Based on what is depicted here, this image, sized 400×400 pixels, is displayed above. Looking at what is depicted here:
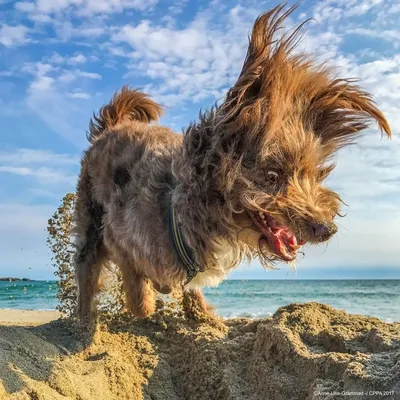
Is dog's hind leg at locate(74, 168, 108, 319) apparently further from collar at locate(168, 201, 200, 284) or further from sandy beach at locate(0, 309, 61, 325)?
collar at locate(168, 201, 200, 284)

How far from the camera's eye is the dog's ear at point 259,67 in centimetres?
302

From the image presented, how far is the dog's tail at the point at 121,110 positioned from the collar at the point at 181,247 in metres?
2.37

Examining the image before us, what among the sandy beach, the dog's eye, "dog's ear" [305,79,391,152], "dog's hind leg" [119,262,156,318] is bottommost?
the sandy beach

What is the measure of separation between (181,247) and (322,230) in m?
1.13

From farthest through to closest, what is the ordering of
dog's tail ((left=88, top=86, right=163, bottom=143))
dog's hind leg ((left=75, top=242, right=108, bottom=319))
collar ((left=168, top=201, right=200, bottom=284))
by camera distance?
dog's tail ((left=88, top=86, right=163, bottom=143))
dog's hind leg ((left=75, top=242, right=108, bottom=319))
collar ((left=168, top=201, right=200, bottom=284))

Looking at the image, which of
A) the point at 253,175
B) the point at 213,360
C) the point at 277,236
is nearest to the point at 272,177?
the point at 253,175

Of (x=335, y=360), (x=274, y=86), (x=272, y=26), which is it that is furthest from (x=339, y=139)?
(x=335, y=360)

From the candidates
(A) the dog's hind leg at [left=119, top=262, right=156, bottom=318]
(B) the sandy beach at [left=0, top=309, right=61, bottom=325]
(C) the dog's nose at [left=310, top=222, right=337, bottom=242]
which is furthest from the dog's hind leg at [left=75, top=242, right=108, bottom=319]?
(C) the dog's nose at [left=310, top=222, right=337, bottom=242]

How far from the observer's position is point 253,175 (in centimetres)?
315

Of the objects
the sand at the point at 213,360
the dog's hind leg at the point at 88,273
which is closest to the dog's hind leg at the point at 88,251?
the dog's hind leg at the point at 88,273

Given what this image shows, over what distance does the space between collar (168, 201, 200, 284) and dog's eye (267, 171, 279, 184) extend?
2.72ft

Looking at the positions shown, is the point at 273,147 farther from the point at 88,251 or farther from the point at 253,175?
the point at 88,251

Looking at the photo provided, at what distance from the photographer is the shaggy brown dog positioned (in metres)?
3.06

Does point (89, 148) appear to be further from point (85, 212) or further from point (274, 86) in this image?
point (274, 86)
